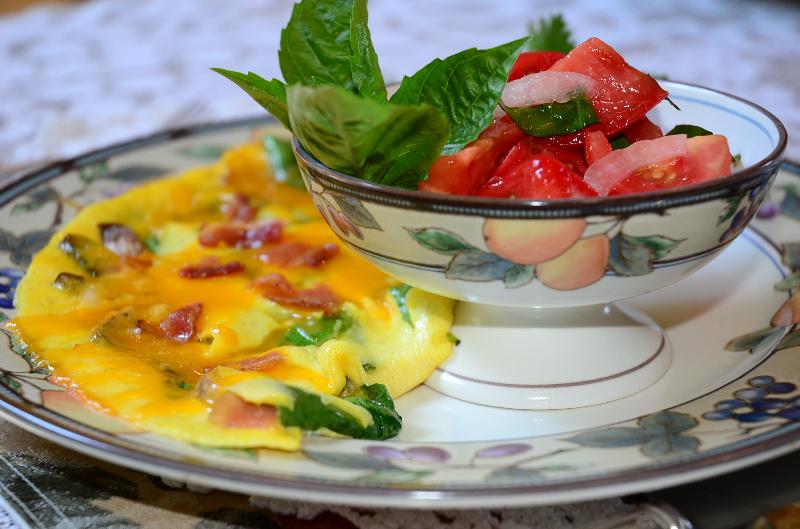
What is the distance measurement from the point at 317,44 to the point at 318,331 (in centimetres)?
54

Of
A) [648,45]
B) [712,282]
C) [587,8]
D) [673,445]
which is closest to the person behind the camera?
[673,445]

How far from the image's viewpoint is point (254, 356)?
1.58 metres

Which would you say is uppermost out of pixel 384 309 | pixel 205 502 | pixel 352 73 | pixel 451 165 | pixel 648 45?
pixel 648 45

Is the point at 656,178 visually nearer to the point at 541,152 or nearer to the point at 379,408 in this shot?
the point at 541,152

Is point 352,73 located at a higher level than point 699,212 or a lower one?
higher

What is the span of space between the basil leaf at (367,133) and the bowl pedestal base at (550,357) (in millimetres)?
365

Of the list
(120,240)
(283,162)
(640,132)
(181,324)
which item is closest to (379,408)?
(181,324)

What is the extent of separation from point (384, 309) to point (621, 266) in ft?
1.72

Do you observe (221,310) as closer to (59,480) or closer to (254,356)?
(254,356)

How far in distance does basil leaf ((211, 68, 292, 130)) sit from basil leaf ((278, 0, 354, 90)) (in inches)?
4.6

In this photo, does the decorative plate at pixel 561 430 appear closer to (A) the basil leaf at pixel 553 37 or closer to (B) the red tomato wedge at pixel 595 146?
(B) the red tomato wedge at pixel 595 146

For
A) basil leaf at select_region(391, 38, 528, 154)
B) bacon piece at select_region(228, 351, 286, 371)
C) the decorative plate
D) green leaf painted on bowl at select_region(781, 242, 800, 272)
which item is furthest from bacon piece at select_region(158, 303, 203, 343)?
green leaf painted on bowl at select_region(781, 242, 800, 272)

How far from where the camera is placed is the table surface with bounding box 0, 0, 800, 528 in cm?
132

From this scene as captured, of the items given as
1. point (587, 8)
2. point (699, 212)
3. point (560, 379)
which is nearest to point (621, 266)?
point (699, 212)
